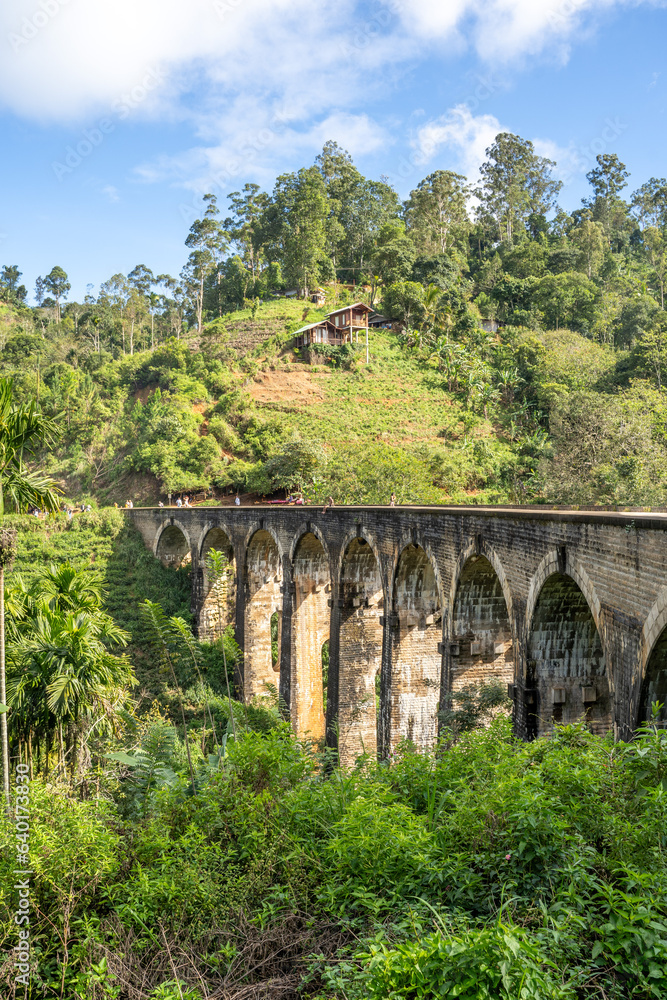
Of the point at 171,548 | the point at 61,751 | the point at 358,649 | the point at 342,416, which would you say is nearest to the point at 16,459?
the point at 61,751

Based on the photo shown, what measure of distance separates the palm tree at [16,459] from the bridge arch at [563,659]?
6.75m

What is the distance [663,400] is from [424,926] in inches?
1132

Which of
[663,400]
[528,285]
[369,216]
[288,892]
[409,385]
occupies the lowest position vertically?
[288,892]

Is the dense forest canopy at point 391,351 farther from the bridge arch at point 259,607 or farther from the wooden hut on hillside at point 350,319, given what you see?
the bridge arch at point 259,607

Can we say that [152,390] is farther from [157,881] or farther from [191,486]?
[157,881]

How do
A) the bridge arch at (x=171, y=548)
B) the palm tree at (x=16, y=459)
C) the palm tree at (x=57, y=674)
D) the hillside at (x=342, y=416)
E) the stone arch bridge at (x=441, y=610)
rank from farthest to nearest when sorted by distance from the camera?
the hillside at (x=342, y=416)
the bridge arch at (x=171, y=548)
the palm tree at (x=57, y=674)
the palm tree at (x=16, y=459)
the stone arch bridge at (x=441, y=610)

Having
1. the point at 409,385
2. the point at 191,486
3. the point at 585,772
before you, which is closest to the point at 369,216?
the point at 409,385

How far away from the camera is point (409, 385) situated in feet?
157

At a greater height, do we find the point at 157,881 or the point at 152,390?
the point at 152,390

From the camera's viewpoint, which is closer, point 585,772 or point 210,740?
point 585,772

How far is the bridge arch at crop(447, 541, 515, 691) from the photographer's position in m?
11.5

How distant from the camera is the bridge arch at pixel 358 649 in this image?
16562mm

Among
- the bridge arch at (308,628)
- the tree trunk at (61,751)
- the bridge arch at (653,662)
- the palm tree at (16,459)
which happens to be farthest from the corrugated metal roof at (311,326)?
the bridge arch at (653,662)

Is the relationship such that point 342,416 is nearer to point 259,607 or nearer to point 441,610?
point 259,607
